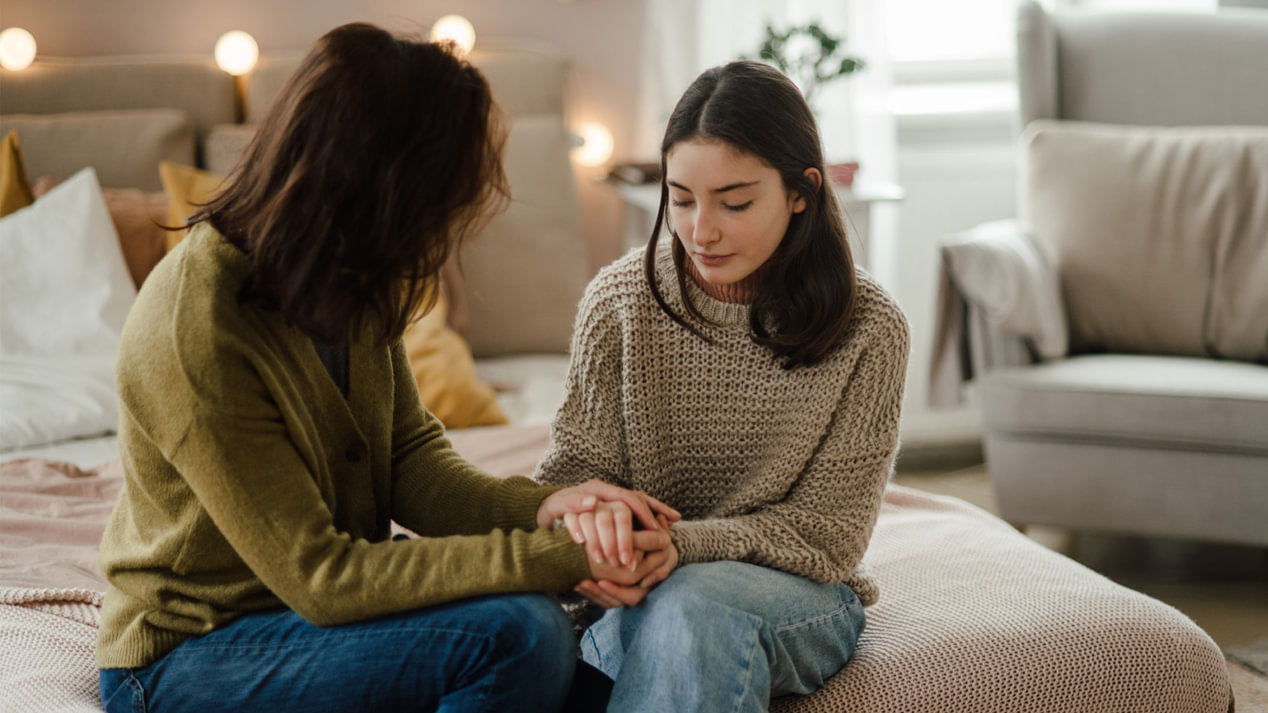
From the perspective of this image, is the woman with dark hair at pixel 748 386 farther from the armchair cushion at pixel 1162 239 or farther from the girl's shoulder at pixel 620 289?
the armchair cushion at pixel 1162 239

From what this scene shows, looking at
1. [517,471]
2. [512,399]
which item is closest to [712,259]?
[517,471]

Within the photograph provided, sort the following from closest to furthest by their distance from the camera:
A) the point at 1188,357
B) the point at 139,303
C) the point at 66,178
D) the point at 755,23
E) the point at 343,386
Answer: the point at 139,303 → the point at 343,386 → the point at 66,178 → the point at 1188,357 → the point at 755,23

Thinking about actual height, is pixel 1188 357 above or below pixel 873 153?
below

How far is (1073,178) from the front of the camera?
259 cm

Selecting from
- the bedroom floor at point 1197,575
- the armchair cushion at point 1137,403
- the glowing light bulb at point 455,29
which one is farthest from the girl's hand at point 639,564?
the glowing light bulb at point 455,29

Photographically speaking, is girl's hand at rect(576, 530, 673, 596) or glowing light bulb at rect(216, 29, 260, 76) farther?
glowing light bulb at rect(216, 29, 260, 76)

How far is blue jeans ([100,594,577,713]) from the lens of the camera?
0.98m

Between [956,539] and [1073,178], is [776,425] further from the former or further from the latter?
[1073,178]

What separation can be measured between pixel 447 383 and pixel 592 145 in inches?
43.6

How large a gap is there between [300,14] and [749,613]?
2.17m

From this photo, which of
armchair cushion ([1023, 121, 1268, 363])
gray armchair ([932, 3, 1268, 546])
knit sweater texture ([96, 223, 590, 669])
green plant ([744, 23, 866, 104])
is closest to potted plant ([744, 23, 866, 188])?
green plant ([744, 23, 866, 104])

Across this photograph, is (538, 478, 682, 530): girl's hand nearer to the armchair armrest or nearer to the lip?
the lip

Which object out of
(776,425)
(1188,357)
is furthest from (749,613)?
(1188,357)

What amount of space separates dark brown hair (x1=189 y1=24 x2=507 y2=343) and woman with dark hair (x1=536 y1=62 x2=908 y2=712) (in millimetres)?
293
